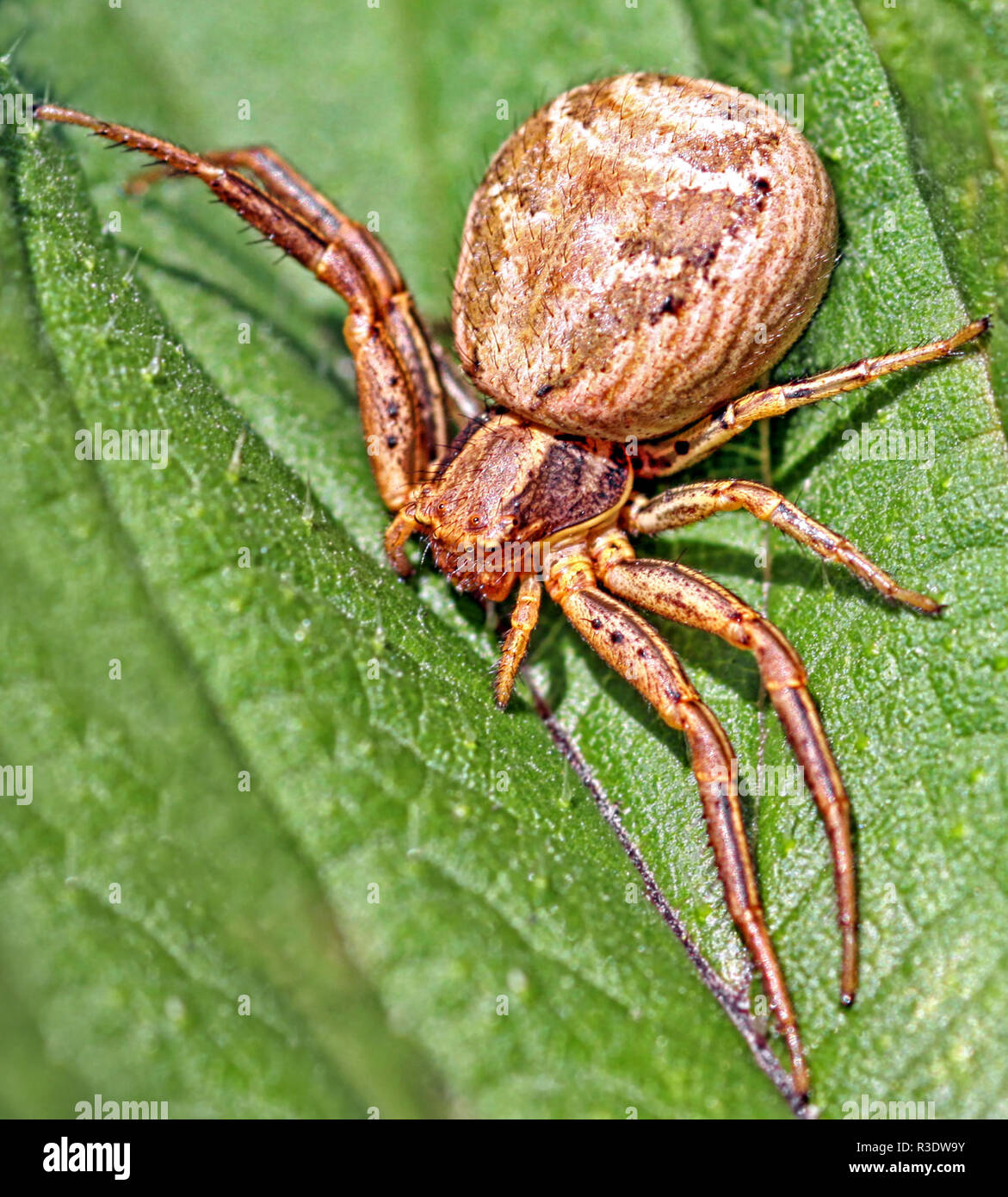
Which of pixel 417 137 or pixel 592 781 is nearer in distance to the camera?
Result: pixel 592 781

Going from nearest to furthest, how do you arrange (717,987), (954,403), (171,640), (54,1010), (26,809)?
(54,1010), (26,809), (171,640), (717,987), (954,403)

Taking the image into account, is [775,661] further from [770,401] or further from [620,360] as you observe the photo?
[620,360]

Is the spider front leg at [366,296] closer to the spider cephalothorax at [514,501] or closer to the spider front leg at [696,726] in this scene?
the spider cephalothorax at [514,501]

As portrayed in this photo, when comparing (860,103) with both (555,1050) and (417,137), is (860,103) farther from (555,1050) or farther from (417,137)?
(555,1050)

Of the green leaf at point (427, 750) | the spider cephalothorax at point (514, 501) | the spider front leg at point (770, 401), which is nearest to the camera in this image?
the green leaf at point (427, 750)

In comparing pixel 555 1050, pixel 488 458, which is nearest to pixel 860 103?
pixel 488 458

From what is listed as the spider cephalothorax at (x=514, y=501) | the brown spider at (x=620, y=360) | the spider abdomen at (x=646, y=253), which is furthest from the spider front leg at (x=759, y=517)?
the spider abdomen at (x=646, y=253)
